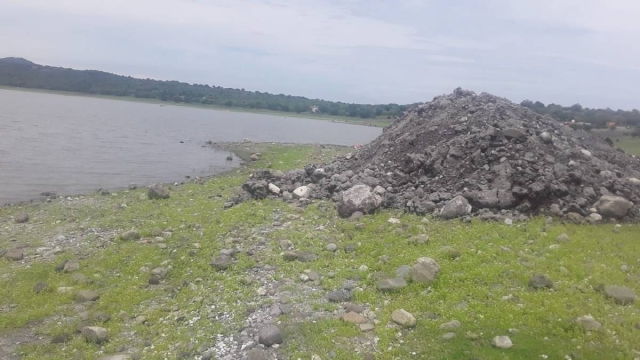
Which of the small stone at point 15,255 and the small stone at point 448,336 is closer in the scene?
the small stone at point 448,336

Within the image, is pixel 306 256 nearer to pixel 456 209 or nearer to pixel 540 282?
pixel 456 209

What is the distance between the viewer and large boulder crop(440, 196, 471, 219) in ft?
47.2

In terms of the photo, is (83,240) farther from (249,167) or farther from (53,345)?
(249,167)

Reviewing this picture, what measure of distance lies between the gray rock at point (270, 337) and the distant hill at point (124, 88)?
458 feet

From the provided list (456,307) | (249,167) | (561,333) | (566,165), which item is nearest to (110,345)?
(456,307)

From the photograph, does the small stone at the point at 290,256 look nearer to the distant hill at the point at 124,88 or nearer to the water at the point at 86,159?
the water at the point at 86,159

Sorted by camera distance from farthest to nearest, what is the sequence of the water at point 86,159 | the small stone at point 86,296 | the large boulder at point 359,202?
the water at point 86,159
the large boulder at point 359,202
the small stone at point 86,296

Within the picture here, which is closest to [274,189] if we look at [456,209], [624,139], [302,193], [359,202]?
[302,193]

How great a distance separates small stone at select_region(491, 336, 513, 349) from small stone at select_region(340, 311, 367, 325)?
2.36 metres

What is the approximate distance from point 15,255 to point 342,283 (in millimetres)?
9587

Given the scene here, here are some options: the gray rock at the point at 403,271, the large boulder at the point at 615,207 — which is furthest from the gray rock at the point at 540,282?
the large boulder at the point at 615,207

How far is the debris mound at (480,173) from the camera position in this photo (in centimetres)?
1454

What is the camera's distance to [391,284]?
34.0 ft

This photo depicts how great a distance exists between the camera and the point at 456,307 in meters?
9.30
